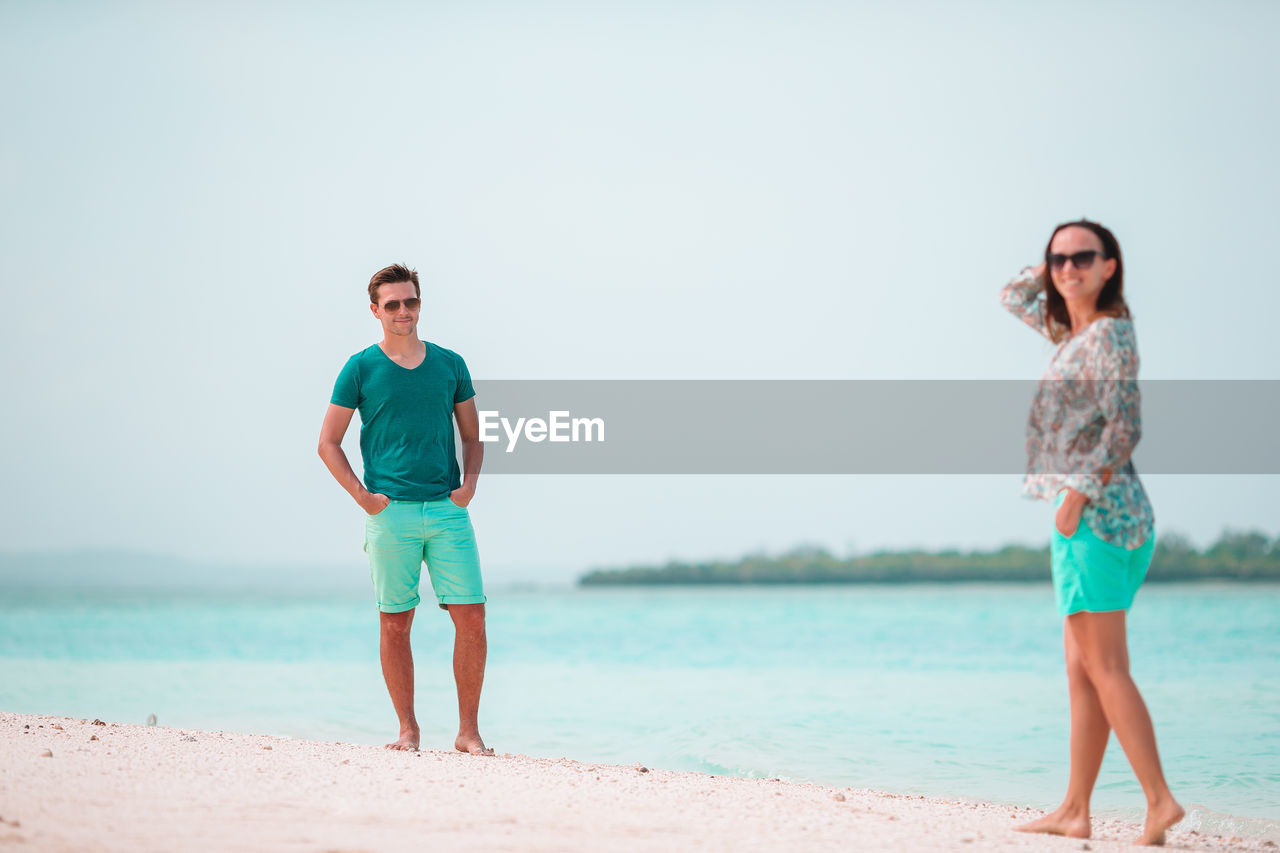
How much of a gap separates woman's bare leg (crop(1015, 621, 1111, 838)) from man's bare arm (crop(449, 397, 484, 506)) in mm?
2304

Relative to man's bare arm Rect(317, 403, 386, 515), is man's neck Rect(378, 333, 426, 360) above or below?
above

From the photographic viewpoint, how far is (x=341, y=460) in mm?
3885

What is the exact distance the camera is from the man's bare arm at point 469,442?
13.4ft

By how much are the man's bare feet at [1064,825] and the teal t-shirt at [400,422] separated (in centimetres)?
239

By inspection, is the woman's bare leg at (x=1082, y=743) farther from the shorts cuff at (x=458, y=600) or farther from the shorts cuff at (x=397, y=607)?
the shorts cuff at (x=397, y=607)

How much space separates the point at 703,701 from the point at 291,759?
4984 millimetres

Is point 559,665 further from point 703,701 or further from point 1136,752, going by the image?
point 1136,752

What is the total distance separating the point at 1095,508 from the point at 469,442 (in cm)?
248

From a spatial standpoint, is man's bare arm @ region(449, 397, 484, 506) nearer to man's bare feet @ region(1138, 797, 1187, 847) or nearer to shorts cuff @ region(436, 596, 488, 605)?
shorts cuff @ region(436, 596, 488, 605)

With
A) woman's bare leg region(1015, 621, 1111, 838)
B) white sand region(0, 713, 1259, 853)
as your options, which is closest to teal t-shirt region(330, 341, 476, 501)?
white sand region(0, 713, 1259, 853)

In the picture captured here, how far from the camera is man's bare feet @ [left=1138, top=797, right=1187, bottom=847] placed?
265 centimetres

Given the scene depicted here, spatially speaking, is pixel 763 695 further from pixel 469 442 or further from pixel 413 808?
pixel 413 808

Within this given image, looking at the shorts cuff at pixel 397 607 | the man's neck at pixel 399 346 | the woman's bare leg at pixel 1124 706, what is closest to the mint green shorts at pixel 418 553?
the shorts cuff at pixel 397 607

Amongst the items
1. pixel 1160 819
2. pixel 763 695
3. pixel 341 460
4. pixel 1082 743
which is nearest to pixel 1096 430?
pixel 1082 743
